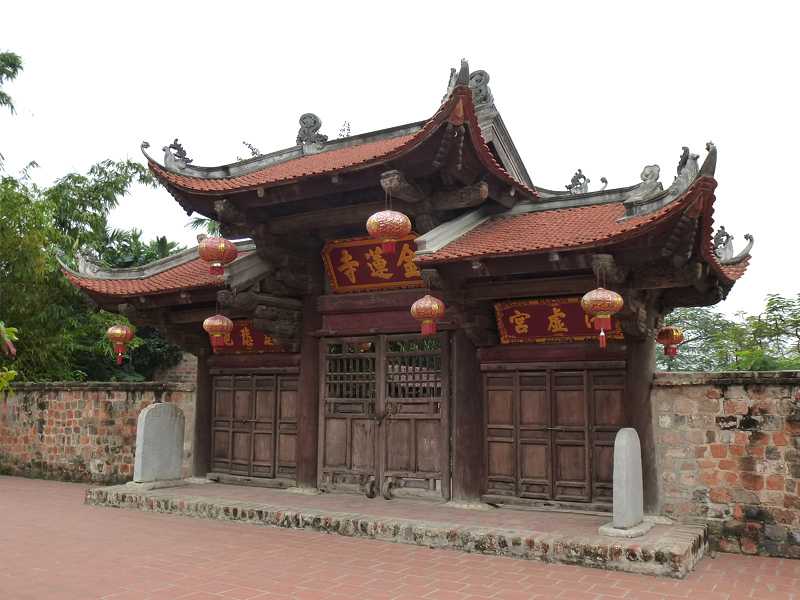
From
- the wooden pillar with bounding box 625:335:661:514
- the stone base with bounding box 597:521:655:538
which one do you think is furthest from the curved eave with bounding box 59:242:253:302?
the stone base with bounding box 597:521:655:538

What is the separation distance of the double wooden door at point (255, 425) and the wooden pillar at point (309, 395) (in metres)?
0.33

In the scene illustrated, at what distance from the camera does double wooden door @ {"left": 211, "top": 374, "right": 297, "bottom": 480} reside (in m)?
9.80

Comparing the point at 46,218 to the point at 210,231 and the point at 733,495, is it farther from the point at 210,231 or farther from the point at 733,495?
the point at 733,495

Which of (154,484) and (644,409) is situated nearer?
(644,409)

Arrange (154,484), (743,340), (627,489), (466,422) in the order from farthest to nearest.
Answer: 1. (743,340)
2. (154,484)
3. (466,422)
4. (627,489)

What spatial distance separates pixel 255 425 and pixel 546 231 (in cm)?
512

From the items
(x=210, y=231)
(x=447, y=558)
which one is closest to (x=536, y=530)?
(x=447, y=558)

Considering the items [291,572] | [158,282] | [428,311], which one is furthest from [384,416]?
[158,282]

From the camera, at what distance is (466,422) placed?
8273mm

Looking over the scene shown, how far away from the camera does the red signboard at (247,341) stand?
9961 millimetres

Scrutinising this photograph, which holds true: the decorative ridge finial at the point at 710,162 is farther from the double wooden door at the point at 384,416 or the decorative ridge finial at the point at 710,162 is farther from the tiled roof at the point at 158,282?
the tiled roof at the point at 158,282

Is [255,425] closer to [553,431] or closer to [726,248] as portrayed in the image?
[553,431]

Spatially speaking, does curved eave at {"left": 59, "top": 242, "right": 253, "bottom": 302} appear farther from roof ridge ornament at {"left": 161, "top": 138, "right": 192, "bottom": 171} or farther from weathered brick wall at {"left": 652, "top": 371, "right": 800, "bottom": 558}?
weathered brick wall at {"left": 652, "top": 371, "right": 800, "bottom": 558}

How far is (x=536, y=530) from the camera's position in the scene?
22.4 ft
